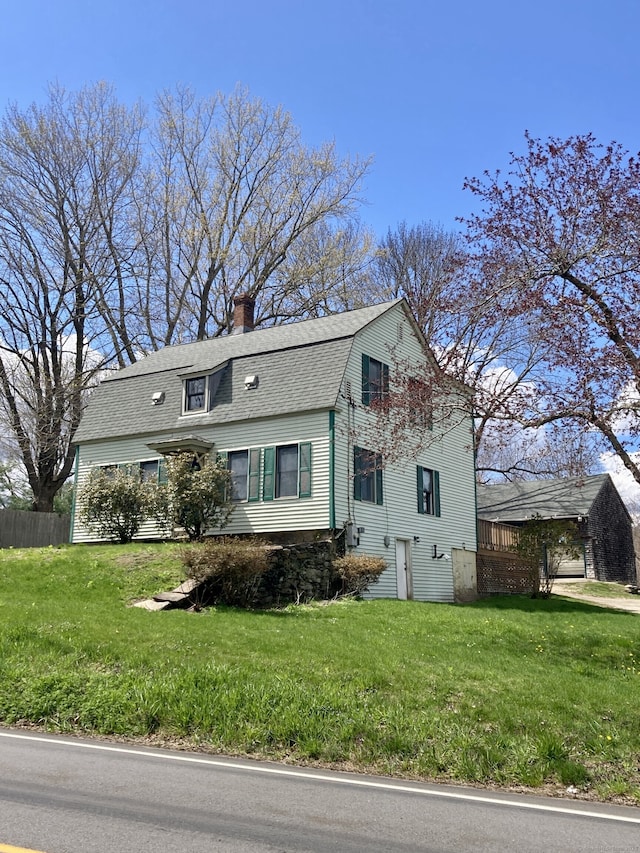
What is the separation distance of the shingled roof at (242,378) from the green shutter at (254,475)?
1.08 meters

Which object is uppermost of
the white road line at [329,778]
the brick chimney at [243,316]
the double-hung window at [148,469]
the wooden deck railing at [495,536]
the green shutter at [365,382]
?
the brick chimney at [243,316]

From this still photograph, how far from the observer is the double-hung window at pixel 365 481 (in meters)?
21.5

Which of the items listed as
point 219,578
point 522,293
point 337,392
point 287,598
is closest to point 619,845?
point 522,293

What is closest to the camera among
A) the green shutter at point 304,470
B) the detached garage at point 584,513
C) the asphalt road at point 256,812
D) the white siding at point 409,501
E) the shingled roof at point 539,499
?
the asphalt road at point 256,812

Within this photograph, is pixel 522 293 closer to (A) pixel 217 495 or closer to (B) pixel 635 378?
(B) pixel 635 378

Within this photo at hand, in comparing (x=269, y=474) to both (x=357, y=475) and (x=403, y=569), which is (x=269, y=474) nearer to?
(x=357, y=475)

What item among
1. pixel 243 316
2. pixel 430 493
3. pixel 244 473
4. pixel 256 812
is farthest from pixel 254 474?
pixel 256 812

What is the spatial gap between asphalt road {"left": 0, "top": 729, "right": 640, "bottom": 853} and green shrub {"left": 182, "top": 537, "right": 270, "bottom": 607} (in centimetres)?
819

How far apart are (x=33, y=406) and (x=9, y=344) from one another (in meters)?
2.76

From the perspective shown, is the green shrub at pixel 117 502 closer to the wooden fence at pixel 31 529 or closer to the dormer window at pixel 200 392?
the dormer window at pixel 200 392

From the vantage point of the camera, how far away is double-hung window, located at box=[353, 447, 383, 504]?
21547 millimetres

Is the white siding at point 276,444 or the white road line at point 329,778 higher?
the white siding at point 276,444

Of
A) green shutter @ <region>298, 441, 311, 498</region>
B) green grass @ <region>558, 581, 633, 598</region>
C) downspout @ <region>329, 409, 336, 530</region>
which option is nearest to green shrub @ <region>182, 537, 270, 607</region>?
downspout @ <region>329, 409, 336, 530</region>

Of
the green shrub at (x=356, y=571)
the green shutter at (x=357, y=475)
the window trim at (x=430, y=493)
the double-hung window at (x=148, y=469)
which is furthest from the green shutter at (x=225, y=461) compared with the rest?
the window trim at (x=430, y=493)
